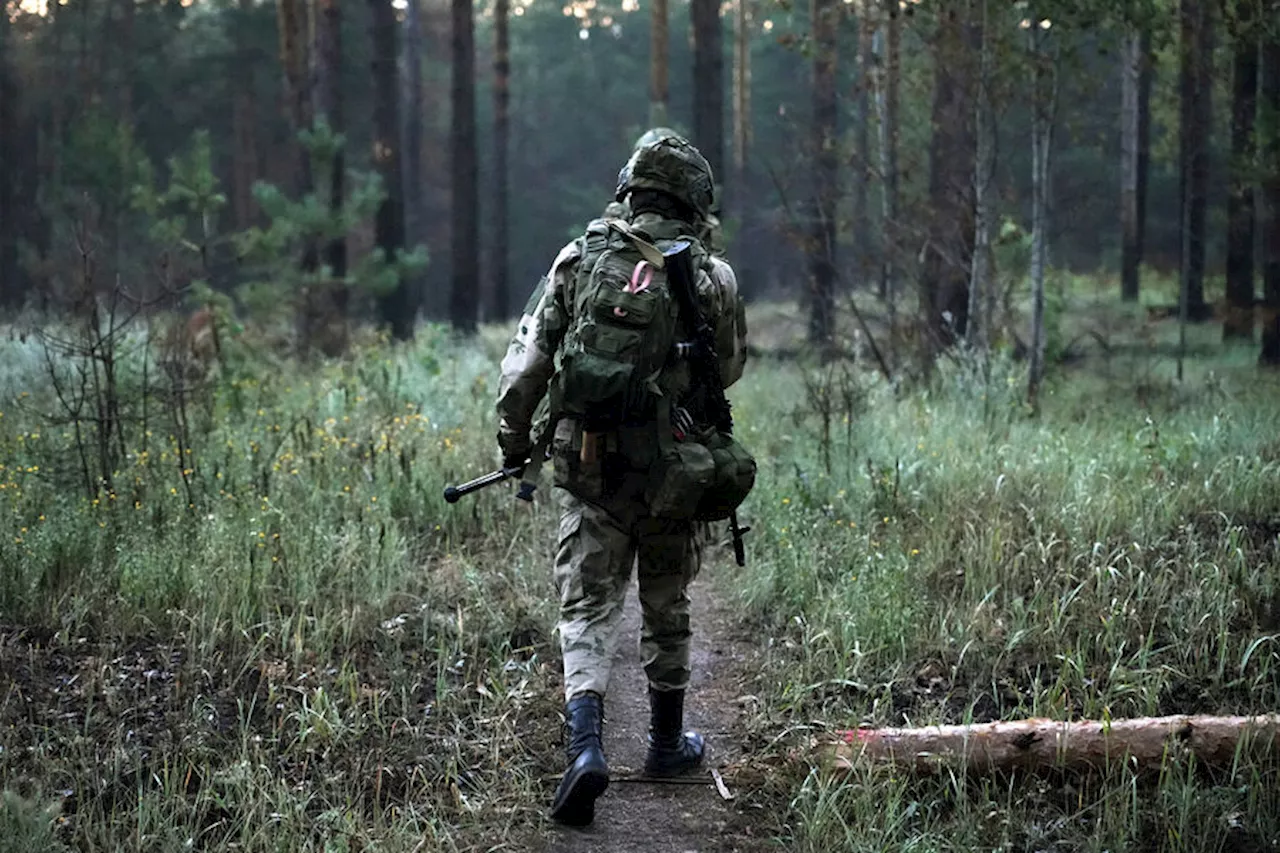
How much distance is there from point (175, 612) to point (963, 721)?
312 centimetres

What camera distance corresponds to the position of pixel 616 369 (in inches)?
149

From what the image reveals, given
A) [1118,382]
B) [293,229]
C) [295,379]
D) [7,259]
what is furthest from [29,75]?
[1118,382]

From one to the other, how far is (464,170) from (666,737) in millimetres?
16875

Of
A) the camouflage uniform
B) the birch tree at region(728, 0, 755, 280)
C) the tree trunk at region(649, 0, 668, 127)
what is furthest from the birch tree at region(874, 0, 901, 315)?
the birch tree at region(728, 0, 755, 280)

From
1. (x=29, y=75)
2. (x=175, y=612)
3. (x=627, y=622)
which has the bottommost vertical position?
(x=627, y=622)

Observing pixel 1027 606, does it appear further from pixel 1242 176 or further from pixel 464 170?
pixel 464 170

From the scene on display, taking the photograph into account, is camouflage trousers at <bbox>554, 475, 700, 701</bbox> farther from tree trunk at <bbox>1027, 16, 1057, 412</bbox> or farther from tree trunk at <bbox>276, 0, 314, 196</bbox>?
tree trunk at <bbox>276, 0, 314, 196</bbox>

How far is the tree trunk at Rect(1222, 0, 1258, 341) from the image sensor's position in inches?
316

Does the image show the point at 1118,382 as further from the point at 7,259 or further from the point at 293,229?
the point at 7,259

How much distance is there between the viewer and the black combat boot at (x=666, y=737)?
4312mm

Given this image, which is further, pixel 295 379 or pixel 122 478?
pixel 295 379

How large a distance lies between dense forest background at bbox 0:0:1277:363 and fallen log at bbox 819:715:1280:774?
17.0ft

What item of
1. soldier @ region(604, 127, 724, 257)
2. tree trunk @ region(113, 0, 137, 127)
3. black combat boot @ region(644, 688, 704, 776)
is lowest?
black combat boot @ region(644, 688, 704, 776)

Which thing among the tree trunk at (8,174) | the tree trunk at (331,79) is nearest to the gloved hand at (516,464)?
the tree trunk at (331,79)
